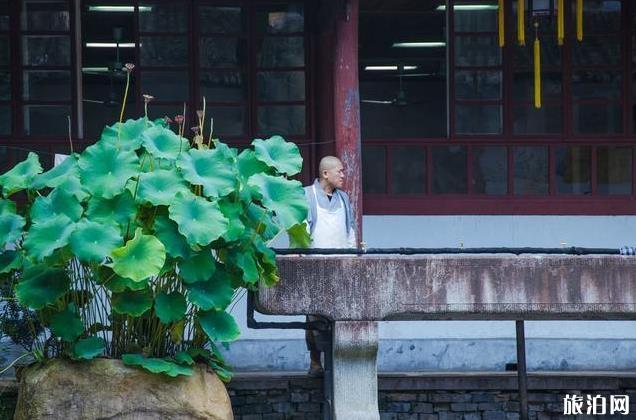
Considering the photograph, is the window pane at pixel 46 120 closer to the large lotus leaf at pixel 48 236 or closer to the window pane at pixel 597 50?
the window pane at pixel 597 50

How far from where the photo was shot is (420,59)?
42.4 ft

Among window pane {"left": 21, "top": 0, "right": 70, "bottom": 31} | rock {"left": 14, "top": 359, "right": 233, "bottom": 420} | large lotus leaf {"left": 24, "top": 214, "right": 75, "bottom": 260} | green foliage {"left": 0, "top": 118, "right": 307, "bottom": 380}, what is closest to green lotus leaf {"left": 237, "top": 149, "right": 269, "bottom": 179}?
green foliage {"left": 0, "top": 118, "right": 307, "bottom": 380}

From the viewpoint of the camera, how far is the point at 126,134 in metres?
8.70

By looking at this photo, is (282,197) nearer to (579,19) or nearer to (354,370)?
(354,370)

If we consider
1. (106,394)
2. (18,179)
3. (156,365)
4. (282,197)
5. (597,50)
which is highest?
(597,50)

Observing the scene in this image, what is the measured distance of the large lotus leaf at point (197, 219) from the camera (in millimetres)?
8203

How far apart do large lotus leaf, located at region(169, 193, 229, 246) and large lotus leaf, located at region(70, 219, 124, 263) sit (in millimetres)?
342

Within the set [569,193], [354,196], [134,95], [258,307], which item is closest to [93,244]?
[258,307]

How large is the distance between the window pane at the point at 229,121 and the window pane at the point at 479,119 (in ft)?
6.04

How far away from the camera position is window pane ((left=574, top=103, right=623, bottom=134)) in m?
13.0

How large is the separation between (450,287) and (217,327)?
4.92 feet

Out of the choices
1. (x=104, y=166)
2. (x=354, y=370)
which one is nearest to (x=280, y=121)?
(x=354, y=370)

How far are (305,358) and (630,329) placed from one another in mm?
2783

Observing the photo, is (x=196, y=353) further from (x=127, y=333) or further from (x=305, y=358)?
(x=305, y=358)
